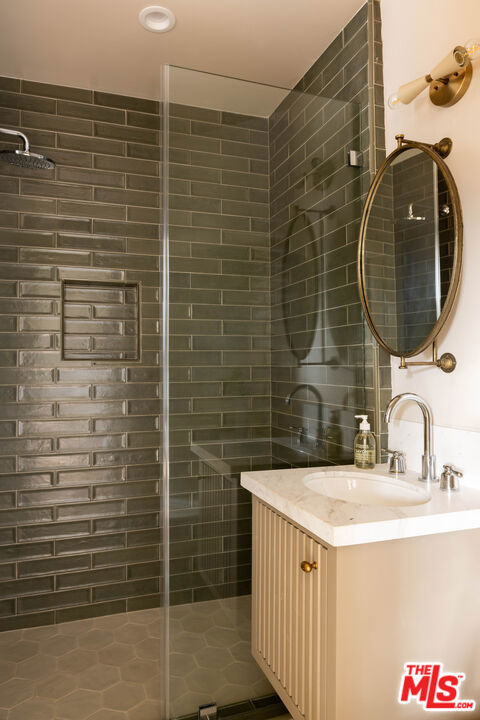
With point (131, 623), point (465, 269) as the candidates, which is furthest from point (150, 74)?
point (131, 623)

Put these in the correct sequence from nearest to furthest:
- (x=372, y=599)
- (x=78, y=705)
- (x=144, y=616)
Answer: (x=372, y=599)
(x=78, y=705)
(x=144, y=616)

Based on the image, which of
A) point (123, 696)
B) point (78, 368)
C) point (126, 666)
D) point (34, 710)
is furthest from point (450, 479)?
point (78, 368)

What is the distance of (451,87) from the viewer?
1507mm

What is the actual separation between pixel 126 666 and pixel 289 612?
1.13m

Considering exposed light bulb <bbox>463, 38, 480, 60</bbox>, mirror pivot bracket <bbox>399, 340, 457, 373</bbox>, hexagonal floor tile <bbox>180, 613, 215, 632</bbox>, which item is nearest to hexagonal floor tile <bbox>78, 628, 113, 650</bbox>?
hexagonal floor tile <bbox>180, 613, 215, 632</bbox>

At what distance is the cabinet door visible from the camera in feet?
4.03

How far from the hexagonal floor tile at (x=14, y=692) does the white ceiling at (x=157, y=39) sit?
2673 mm

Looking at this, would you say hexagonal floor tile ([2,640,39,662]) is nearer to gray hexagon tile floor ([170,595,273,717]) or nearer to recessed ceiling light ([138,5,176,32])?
gray hexagon tile floor ([170,595,273,717])

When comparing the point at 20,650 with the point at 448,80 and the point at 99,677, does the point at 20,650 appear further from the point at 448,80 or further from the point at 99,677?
the point at 448,80

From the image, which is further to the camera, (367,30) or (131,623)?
(131,623)

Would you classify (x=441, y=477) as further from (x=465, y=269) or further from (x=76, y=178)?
(x=76, y=178)

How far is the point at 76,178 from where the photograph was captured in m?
2.53

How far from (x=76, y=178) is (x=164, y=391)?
1437 mm

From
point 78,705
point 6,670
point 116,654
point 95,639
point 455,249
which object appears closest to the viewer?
point 455,249
